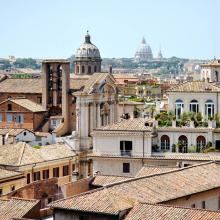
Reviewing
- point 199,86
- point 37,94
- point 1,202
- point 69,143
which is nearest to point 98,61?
point 37,94

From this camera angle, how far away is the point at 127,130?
3944 centimetres

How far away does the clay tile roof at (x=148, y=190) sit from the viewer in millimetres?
25016

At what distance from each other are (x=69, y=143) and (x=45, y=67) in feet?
38.8

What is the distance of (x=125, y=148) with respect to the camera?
39.7m

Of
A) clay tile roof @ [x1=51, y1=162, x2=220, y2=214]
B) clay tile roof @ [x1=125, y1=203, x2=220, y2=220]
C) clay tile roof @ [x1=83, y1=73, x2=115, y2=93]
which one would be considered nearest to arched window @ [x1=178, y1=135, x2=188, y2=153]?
clay tile roof @ [x1=51, y1=162, x2=220, y2=214]

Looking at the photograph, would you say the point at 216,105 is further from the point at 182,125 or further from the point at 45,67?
the point at 45,67

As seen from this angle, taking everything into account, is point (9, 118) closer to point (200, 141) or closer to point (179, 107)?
point (179, 107)

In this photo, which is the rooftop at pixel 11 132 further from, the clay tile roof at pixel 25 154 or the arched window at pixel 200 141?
the arched window at pixel 200 141

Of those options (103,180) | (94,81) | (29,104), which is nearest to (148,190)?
(103,180)

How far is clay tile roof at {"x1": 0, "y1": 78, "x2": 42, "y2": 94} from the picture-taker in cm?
6325

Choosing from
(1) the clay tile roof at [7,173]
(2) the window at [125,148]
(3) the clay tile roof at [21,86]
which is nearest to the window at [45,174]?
(1) the clay tile roof at [7,173]

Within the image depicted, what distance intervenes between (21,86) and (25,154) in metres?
22.1

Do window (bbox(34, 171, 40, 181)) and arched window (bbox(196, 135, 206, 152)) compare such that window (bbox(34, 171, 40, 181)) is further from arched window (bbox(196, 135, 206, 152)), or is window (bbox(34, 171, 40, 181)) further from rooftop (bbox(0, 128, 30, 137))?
arched window (bbox(196, 135, 206, 152))

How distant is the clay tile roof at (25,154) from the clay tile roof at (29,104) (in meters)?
13.9
